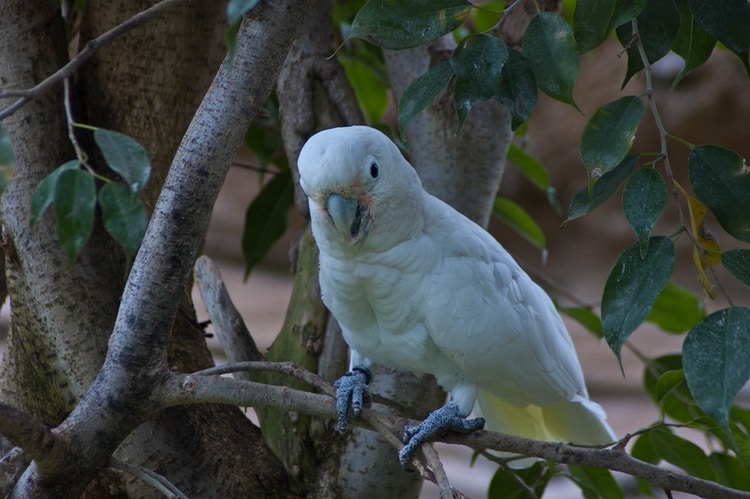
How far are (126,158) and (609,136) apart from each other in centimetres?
47

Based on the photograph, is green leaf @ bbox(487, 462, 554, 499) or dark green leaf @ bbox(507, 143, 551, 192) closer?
green leaf @ bbox(487, 462, 554, 499)

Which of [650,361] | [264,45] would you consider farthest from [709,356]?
[650,361]

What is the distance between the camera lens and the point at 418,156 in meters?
1.41

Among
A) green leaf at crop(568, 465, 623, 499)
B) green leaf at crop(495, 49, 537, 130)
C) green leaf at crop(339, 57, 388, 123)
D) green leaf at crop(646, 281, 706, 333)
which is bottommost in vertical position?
green leaf at crop(568, 465, 623, 499)

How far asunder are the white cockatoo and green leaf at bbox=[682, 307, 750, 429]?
0.37 metres

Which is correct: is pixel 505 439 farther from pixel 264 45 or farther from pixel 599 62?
pixel 599 62

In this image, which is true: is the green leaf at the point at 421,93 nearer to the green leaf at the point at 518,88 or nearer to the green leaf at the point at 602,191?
the green leaf at the point at 518,88

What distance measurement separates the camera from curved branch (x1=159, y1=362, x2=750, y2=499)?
89 cm

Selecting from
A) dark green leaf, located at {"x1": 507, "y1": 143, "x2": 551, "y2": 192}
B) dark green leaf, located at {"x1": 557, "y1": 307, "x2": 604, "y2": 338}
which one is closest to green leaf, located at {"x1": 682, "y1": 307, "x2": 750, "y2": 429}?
dark green leaf, located at {"x1": 557, "y1": 307, "x2": 604, "y2": 338}

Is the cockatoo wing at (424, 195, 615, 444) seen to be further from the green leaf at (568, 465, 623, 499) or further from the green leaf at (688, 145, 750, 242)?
the green leaf at (688, 145, 750, 242)

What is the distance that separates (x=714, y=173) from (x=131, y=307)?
654 millimetres

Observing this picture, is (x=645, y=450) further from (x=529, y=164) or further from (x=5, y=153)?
(x=5, y=153)

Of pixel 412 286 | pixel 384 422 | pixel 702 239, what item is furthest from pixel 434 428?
pixel 702 239

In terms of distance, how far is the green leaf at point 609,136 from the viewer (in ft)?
2.54
